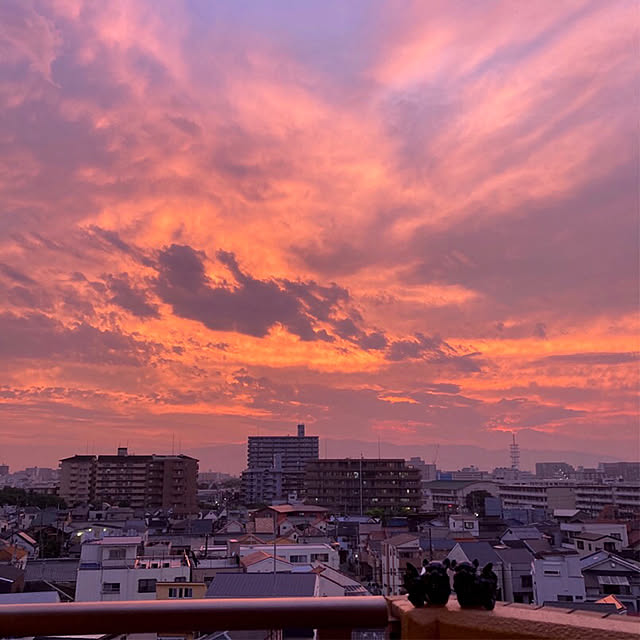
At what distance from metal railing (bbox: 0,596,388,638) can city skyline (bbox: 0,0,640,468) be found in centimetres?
426

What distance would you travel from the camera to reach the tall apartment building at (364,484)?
35.2 meters

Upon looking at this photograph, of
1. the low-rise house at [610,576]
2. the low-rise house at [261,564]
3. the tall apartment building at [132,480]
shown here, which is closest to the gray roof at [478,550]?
the low-rise house at [610,576]

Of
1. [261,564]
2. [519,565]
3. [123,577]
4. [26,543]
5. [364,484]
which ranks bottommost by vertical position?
[26,543]

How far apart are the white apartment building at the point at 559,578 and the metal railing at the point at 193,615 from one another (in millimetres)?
9683

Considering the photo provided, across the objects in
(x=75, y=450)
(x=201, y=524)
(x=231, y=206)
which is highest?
(x=231, y=206)

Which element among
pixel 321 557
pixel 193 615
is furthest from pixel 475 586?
pixel 321 557

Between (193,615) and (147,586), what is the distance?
33.5ft

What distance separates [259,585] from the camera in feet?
24.5

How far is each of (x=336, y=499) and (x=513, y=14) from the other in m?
34.2

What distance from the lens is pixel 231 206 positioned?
343 inches

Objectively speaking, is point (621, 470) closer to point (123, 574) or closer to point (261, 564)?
point (261, 564)

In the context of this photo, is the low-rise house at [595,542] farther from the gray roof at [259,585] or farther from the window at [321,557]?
the gray roof at [259,585]

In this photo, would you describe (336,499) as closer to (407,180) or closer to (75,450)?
(75,450)

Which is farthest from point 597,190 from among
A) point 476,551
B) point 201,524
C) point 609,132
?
point 201,524
